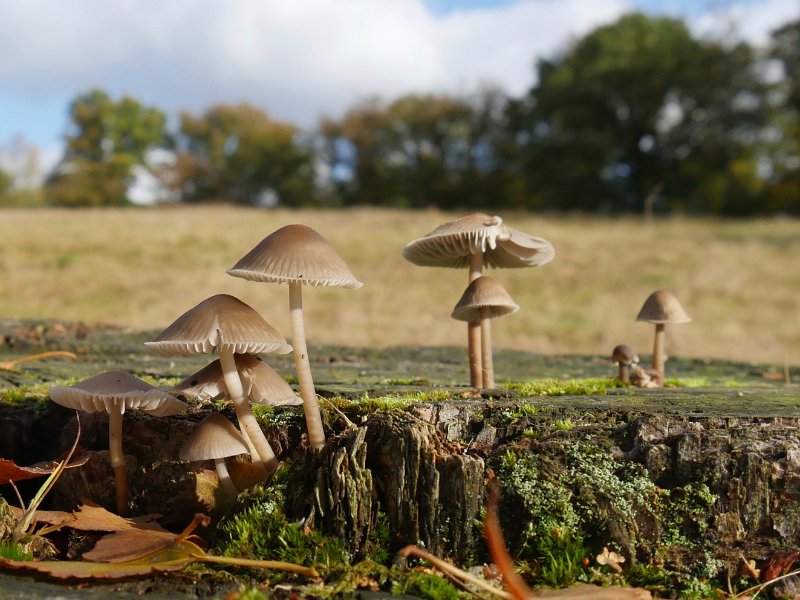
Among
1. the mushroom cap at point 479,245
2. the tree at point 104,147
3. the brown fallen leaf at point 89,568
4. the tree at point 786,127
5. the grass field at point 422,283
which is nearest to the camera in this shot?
the brown fallen leaf at point 89,568

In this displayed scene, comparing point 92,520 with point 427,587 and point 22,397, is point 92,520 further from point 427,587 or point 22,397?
point 427,587

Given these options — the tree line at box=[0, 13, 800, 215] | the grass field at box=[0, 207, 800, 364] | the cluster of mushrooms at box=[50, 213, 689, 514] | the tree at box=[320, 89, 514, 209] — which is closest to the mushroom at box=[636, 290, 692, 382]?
the cluster of mushrooms at box=[50, 213, 689, 514]

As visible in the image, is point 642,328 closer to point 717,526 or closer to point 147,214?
point 717,526

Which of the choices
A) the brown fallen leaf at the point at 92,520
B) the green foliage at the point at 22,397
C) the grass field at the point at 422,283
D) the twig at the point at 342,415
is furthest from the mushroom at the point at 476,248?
the grass field at the point at 422,283

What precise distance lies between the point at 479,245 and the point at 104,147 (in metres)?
57.0

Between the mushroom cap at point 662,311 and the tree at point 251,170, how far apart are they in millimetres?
45587

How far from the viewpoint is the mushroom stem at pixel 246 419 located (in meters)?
2.27

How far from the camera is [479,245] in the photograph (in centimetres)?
297

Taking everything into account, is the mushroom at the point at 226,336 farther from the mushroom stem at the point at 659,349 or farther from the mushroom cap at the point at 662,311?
the mushroom stem at the point at 659,349

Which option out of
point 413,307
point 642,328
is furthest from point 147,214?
point 642,328

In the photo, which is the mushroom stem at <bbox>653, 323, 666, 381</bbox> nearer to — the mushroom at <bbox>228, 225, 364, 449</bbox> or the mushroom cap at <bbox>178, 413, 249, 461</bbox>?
the mushroom at <bbox>228, 225, 364, 449</bbox>

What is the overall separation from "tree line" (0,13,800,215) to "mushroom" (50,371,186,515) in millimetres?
31230

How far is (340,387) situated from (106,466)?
3.44 ft

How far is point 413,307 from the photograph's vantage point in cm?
1561
